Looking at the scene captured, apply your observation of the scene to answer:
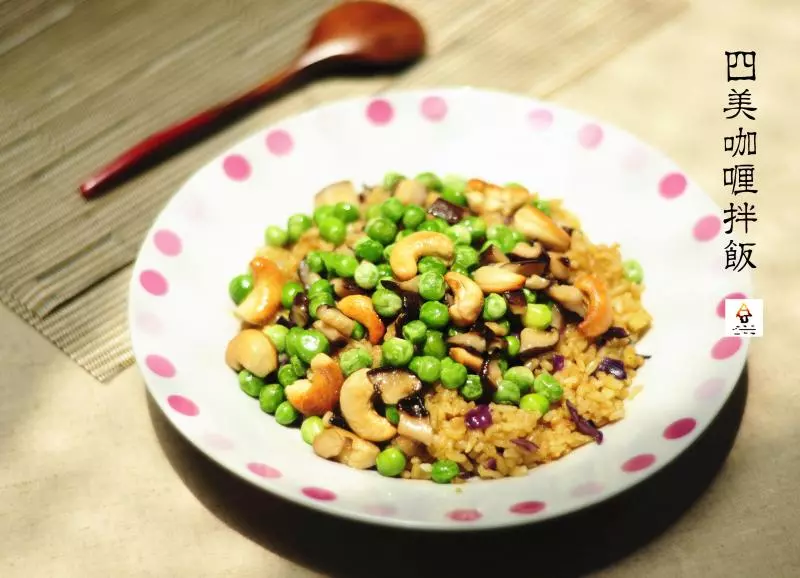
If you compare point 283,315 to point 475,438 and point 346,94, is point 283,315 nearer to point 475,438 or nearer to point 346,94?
point 475,438

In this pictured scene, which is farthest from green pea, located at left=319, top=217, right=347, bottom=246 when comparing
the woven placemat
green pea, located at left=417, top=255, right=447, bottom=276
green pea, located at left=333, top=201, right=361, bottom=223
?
the woven placemat

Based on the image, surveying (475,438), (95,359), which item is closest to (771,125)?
(475,438)

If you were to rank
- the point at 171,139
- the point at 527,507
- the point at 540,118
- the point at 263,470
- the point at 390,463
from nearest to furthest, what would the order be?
the point at 527,507
the point at 263,470
the point at 390,463
the point at 540,118
the point at 171,139

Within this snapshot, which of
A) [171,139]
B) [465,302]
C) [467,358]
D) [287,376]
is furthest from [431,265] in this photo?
[171,139]

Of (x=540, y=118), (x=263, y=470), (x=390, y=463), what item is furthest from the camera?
(x=540, y=118)

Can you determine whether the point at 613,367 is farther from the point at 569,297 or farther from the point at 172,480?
the point at 172,480

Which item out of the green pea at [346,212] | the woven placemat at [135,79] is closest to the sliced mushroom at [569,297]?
the green pea at [346,212]

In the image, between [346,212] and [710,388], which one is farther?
[346,212]

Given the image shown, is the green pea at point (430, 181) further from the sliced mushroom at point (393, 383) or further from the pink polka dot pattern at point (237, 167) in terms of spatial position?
the sliced mushroom at point (393, 383)
